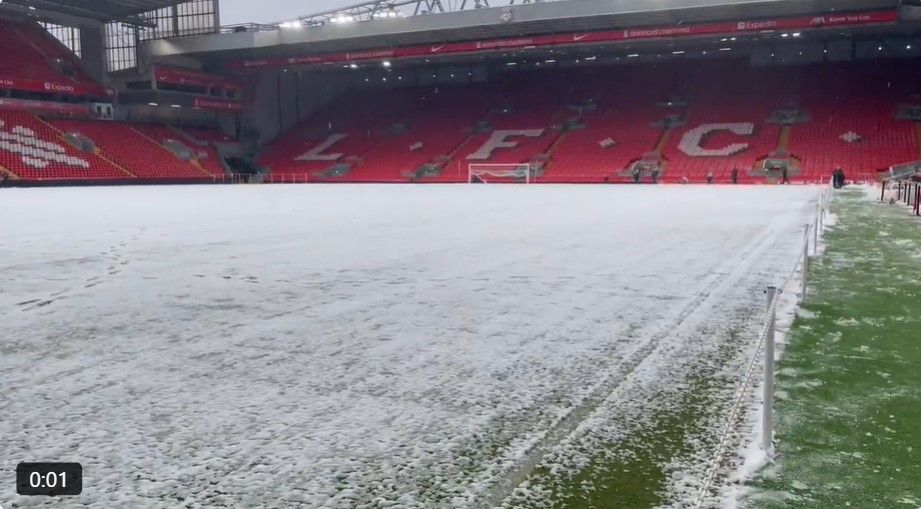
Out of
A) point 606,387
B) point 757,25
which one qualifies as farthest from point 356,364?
point 757,25

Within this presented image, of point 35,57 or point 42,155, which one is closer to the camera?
point 42,155

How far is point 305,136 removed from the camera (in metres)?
57.3

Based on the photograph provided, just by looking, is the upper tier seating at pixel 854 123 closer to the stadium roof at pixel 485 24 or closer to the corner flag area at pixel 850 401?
the stadium roof at pixel 485 24

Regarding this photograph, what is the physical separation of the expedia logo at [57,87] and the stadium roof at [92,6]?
4.77m

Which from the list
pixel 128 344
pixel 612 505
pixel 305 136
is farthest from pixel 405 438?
pixel 305 136

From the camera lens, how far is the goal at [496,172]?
1774 inches

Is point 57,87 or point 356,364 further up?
point 57,87

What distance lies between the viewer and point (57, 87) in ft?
149

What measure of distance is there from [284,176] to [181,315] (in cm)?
4701

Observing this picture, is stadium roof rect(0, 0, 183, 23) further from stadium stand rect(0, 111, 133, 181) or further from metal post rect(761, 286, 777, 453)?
metal post rect(761, 286, 777, 453)

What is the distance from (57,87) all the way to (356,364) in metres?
49.2

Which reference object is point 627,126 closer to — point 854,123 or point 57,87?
point 854,123

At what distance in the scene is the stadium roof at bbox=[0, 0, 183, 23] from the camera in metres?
44.0

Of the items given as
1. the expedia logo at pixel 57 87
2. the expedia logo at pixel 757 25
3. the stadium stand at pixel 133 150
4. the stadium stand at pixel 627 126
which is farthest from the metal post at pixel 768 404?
the expedia logo at pixel 57 87
